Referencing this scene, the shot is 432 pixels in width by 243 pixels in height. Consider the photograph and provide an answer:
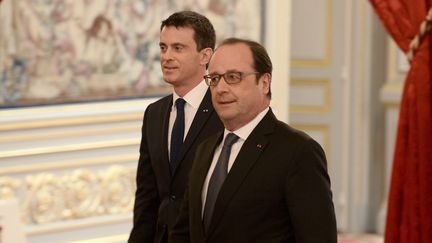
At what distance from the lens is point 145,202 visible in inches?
152

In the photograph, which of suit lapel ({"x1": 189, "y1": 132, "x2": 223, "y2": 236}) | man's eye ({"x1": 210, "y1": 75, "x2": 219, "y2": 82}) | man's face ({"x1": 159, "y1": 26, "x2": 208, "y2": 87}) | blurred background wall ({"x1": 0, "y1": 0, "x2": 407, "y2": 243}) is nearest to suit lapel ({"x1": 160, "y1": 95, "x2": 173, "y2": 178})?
man's face ({"x1": 159, "y1": 26, "x2": 208, "y2": 87})

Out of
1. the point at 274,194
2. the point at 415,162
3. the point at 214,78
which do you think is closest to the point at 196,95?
the point at 214,78

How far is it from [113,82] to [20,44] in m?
0.70

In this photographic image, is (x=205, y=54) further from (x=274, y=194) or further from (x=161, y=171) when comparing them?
(x=274, y=194)

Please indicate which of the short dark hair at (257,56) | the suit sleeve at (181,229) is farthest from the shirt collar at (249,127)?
the suit sleeve at (181,229)

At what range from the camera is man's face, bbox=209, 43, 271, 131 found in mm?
3066

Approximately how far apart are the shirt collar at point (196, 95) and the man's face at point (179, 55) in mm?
45

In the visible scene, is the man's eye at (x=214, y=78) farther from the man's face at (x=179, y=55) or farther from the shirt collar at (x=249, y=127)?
the man's face at (x=179, y=55)

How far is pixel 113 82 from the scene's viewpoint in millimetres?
6164

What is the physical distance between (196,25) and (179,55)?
132 millimetres

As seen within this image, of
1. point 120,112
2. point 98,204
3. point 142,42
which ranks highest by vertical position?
point 142,42

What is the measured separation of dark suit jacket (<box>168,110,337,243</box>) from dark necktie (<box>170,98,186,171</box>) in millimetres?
644

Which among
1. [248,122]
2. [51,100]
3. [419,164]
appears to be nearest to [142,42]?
[51,100]

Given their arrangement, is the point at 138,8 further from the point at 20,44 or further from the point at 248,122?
the point at 248,122
